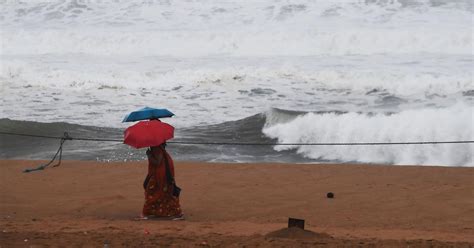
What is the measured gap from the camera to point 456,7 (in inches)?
1072

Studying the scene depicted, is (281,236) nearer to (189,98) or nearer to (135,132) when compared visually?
(135,132)

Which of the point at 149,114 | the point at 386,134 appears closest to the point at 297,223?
the point at 149,114

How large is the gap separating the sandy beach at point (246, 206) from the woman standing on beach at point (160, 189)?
23 cm

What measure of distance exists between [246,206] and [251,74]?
43.3ft

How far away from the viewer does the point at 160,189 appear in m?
8.25

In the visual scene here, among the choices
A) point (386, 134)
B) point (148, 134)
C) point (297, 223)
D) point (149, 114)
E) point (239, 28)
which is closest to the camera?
point (297, 223)

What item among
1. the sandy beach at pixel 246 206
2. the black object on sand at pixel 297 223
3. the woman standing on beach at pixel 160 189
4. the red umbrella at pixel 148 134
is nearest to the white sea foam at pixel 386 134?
the sandy beach at pixel 246 206

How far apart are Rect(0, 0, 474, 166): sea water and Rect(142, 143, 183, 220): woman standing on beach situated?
15.0ft

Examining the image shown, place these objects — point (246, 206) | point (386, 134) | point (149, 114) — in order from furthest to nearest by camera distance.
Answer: point (386, 134) → point (246, 206) → point (149, 114)

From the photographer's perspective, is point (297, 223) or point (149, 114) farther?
point (149, 114)

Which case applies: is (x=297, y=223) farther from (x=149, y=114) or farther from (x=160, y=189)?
(x=149, y=114)

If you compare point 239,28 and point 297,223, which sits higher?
point 239,28

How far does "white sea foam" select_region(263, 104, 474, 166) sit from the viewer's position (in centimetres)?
1273

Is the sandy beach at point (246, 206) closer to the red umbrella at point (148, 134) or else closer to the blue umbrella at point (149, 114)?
the red umbrella at point (148, 134)
